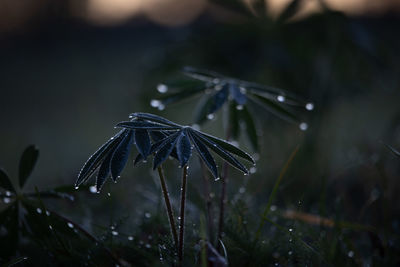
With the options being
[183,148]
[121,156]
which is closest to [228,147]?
[183,148]

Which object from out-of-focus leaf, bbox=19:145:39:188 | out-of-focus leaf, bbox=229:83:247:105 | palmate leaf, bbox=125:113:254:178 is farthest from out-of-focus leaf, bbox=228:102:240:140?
out-of-focus leaf, bbox=19:145:39:188

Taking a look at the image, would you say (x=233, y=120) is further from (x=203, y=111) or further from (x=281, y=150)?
(x=281, y=150)

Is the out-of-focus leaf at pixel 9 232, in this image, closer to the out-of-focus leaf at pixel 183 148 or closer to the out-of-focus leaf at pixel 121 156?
the out-of-focus leaf at pixel 121 156

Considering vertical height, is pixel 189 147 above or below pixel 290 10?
below

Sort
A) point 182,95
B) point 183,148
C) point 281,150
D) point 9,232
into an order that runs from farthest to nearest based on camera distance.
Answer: point 281,150 < point 182,95 < point 9,232 < point 183,148

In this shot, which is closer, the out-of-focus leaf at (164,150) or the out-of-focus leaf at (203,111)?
the out-of-focus leaf at (164,150)

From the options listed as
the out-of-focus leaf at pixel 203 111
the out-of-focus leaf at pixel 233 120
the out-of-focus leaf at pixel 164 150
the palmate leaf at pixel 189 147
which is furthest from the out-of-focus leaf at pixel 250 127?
the out-of-focus leaf at pixel 164 150
